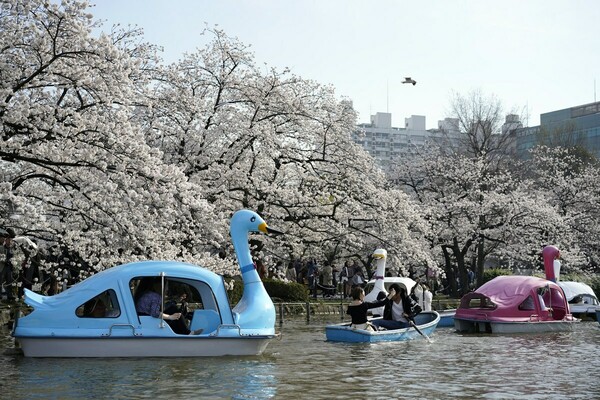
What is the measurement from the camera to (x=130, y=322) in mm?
17859

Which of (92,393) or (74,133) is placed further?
(74,133)

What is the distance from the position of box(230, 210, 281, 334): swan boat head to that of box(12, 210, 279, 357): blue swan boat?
3cm

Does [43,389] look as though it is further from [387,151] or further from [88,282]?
[387,151]

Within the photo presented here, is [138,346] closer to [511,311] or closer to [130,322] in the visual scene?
[130,322]

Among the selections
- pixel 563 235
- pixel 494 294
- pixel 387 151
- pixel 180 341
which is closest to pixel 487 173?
pixel 563 235

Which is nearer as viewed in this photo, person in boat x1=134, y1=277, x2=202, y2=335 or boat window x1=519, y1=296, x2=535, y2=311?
person in boat x1=134, y1=277, x2=202, y2=335

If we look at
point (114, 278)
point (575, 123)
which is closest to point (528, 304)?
point (114, 278)

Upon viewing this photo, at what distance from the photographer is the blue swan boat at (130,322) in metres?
17.5

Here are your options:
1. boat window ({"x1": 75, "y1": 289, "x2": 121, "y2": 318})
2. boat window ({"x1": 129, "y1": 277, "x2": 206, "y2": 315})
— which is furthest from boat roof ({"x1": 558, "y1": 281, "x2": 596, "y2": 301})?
boat window ({"x1": 75, "y1": 289, "x2": 121, "y2": 318})

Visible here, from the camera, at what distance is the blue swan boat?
17.5 meters

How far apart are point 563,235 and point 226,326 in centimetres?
3649

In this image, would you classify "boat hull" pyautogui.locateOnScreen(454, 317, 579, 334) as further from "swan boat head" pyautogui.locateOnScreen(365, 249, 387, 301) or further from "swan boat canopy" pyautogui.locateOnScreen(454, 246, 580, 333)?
"swan boat head" pyautogui.locateOnScreen(365, 249, 387, 301)

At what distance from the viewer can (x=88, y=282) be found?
58.5ft

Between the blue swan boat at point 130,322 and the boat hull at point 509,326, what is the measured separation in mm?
10337
